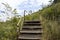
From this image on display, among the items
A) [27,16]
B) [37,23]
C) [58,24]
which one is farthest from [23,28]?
[27,16]

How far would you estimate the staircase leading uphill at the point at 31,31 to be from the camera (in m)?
8.03

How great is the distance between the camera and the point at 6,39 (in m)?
7.77

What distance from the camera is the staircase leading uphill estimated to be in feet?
26.3

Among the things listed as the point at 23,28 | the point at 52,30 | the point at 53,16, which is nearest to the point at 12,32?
the point at 23,28

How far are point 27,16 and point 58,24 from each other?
313cm

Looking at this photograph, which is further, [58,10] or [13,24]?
[58,10]

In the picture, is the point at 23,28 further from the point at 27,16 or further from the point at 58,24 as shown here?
the point at 27,16

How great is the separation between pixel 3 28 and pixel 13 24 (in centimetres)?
66

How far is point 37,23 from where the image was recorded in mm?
9805

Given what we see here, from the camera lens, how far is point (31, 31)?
865 cm

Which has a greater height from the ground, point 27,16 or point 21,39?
point 27,16

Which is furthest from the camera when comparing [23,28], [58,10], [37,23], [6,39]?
[58,10]

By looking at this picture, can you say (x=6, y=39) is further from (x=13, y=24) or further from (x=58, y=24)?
(x=58, y=24)

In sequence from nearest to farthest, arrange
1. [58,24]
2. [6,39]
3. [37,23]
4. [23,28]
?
1. [6,39]
2. [58,24]
3. [23,28]
4. [37,23]
